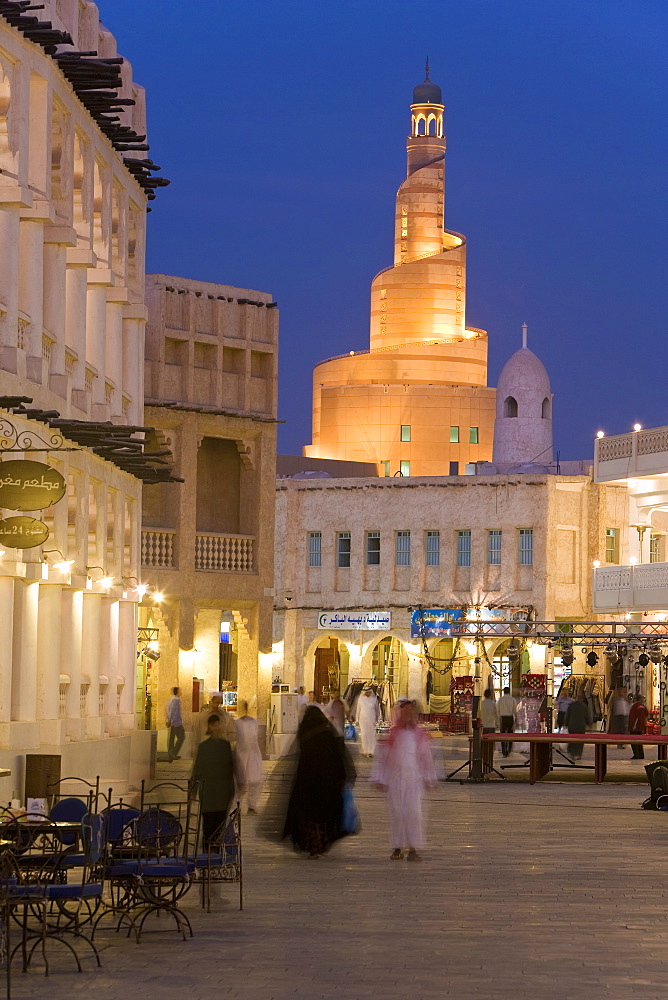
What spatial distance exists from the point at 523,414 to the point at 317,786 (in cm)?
6189

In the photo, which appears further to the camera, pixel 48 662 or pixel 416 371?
pixel 416 371

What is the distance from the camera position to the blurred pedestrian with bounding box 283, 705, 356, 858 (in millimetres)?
17453

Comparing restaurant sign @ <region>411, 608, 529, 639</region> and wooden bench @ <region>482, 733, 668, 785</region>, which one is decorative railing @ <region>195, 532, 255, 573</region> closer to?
wooden bench @ <region>482, 733, 668, 785</region>

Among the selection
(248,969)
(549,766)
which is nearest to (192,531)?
(549,766)

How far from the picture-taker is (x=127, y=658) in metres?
27.7

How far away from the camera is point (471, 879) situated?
1588 centimetres

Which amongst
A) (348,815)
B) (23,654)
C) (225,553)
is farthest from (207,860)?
(225,553)

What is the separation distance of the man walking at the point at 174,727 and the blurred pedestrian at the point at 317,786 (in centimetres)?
1874

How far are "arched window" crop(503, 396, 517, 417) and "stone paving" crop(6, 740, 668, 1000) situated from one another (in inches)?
2308

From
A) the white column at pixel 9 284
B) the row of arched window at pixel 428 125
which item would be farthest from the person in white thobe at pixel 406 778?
the row of arched window at pixel 428 125

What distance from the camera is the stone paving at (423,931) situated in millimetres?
10141

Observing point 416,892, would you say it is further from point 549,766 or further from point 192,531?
point 192,531

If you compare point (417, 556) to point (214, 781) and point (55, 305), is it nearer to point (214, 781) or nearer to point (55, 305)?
point (55, 305)

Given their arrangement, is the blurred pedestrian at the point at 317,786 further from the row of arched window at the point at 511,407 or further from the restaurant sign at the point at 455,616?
the row of arched window at the point at 511,407
